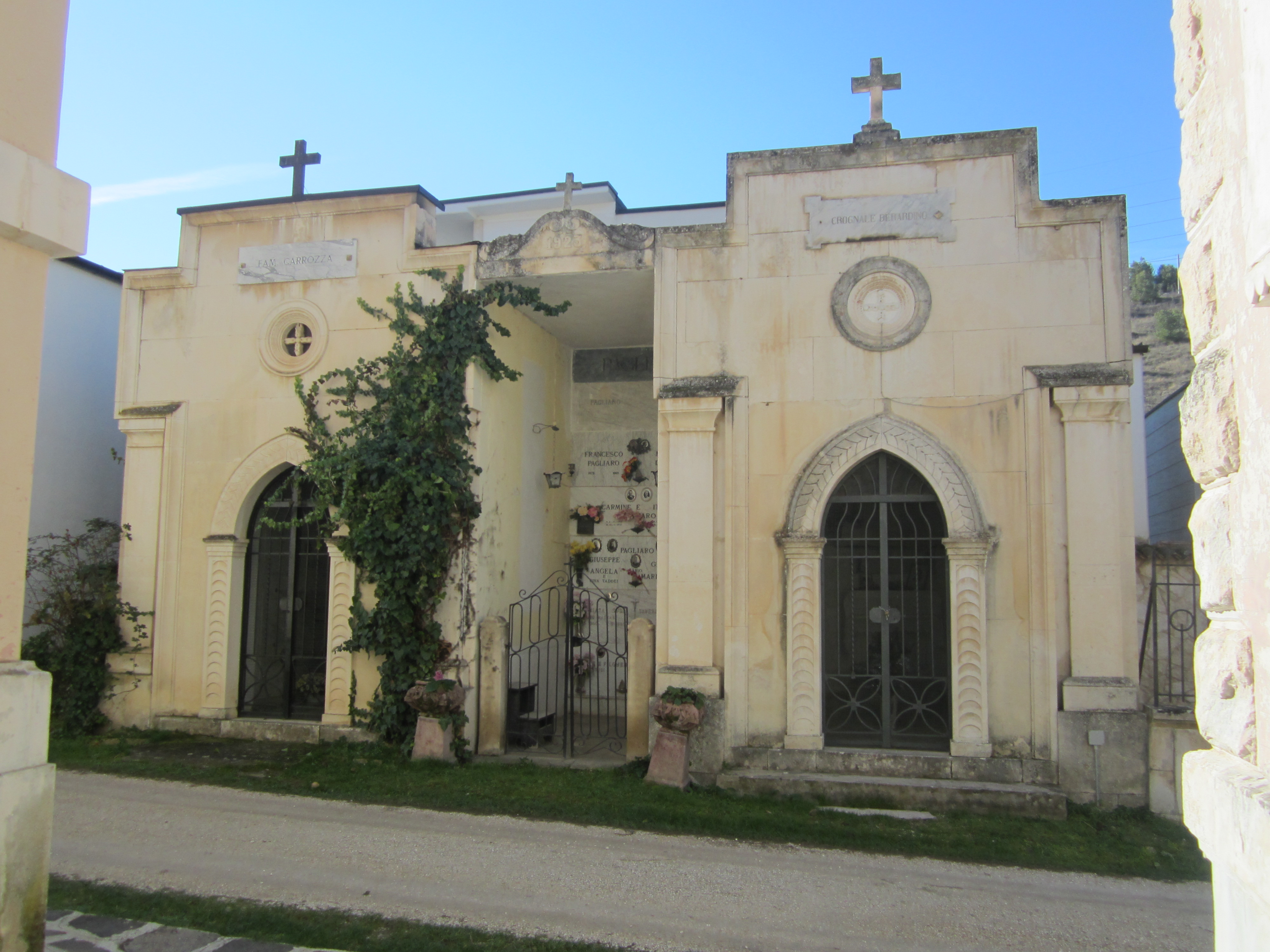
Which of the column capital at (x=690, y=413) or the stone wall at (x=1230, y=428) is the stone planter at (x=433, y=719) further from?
the stone wall at (x=1230, y=428)

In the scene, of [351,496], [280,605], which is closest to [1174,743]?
[351,496]

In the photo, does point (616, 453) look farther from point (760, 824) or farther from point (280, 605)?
point (760, 824)

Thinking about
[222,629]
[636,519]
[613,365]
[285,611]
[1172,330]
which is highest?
[1172,330]

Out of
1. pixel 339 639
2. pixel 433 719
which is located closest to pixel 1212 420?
pixel 433 719

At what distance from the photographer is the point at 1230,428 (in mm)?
2887

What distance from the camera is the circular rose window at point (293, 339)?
9.82 m

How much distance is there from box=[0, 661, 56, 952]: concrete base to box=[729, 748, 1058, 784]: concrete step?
5.51 m

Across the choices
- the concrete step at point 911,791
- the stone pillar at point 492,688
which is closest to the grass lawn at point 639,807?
the concrete step at point 911,791

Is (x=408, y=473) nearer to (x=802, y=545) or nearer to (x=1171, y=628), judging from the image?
(x=802, y=545)

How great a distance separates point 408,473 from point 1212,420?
23.7 ft

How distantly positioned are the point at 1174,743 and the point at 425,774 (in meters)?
6.34

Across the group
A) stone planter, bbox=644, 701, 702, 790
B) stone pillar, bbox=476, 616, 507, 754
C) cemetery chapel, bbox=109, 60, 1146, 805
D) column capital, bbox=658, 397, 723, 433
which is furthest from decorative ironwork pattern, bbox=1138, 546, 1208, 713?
stone pillar, bbox=476, 616, 507, 754

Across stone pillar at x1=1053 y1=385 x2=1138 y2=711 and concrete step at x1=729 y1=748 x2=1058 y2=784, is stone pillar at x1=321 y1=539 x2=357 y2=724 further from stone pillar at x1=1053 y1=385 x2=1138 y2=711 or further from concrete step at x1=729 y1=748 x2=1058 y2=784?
stone pillar at x1=1053 y1=385 x2=1138 y2=711

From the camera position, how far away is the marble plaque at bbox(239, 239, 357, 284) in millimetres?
9852
